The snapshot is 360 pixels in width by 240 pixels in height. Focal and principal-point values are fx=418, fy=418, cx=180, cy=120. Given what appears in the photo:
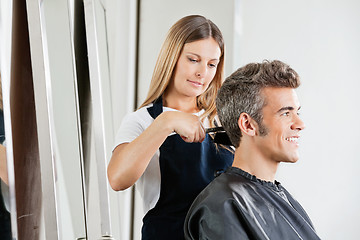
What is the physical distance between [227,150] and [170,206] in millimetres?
379

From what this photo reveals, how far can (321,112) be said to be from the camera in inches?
134

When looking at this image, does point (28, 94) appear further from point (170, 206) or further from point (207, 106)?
point (207, 106)

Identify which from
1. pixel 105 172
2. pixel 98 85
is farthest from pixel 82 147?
pixel 98 85

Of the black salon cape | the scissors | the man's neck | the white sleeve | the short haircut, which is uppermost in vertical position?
the short haircut

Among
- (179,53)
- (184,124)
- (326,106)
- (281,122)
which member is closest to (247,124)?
(281,122)

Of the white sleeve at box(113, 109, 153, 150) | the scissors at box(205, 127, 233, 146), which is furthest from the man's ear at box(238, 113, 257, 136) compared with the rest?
the white sleeve at box(113, 109, 153, 150)

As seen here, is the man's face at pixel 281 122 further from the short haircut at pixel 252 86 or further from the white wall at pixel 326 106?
the white wall at pixel 326 106

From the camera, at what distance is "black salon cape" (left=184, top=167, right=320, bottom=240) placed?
1.56 metres

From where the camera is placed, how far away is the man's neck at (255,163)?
1750mm

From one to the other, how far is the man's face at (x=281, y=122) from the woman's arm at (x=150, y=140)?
28 centimetres

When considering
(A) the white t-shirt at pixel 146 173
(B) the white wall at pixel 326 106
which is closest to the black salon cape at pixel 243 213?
(A) the white t-shirt at pixel 146 173

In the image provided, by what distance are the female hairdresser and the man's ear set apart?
6.6 inches

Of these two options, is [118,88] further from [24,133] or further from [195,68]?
[24,133]

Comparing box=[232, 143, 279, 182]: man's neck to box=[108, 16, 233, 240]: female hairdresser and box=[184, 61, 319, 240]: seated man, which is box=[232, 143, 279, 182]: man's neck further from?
box=[108, 16, 233, 240]: female hairdresser
